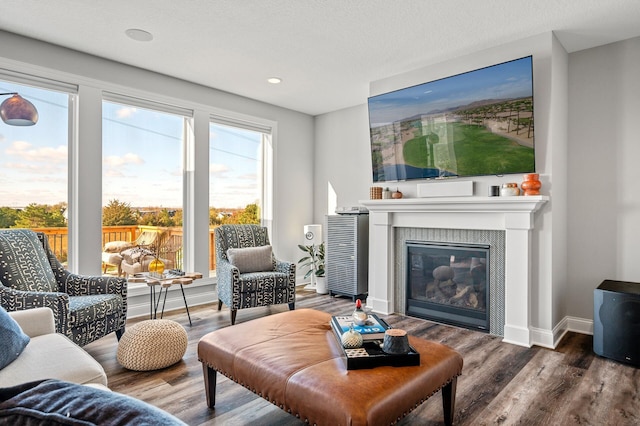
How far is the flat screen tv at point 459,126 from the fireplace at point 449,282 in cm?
75

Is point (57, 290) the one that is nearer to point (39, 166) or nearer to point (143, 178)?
point (39, 166)

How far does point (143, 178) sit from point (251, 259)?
58.8 inches

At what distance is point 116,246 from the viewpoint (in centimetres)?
404

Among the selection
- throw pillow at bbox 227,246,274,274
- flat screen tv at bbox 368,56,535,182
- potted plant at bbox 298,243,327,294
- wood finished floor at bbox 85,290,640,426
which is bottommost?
wood finished floor at bbox 85,290,640,426

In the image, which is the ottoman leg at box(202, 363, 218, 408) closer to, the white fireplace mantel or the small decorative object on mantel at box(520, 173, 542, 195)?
the white fireplace mantel

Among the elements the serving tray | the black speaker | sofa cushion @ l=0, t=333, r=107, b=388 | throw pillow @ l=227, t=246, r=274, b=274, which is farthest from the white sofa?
the black speaker

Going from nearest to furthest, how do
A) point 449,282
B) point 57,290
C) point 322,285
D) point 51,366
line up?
1. point 51,366
2. point 57,290
3. point 449,282
4. point 322,285

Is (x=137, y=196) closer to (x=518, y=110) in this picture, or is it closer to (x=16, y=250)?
(x=16, y=250)

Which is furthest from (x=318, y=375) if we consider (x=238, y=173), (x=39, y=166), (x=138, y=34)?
(x=238, y=173)

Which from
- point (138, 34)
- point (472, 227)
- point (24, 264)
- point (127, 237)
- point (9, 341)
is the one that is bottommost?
point (9, 341)

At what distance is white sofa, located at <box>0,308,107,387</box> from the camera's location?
1559 mm

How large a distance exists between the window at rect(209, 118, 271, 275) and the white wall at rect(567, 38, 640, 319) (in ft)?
11.9

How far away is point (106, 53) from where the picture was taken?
368 cm

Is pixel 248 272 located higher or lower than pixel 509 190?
lower
